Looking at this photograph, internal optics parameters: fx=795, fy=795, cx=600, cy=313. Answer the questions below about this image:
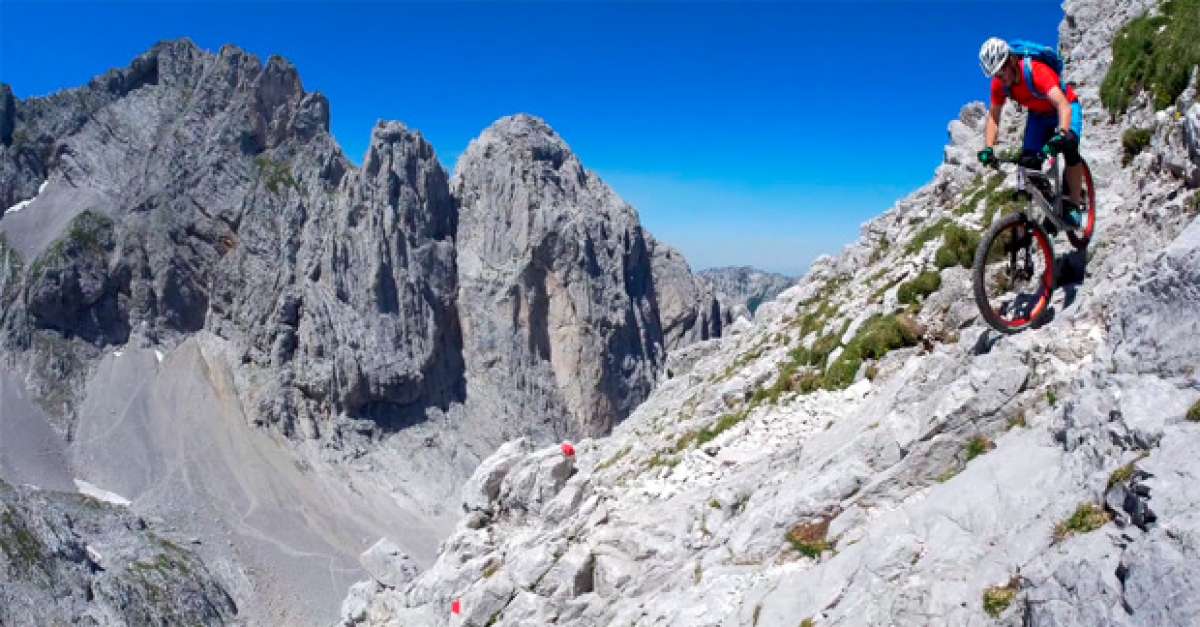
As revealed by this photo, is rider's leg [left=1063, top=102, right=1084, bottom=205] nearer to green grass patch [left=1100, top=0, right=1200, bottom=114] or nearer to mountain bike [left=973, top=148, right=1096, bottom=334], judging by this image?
mountain bike [left=973, top=148, right=1096, bottom=334]

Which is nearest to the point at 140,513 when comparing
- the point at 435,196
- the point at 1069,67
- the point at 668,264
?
Answer: the point at 435,196

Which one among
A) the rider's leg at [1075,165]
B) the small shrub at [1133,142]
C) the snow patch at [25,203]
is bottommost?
the rider's leg at [1075,165]

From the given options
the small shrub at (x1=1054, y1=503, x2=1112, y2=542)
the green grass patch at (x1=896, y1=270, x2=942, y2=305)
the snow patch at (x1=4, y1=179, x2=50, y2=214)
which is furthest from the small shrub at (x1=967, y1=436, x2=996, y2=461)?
the snow patch at (x1=4, y1=179, x2=50, y2=214)

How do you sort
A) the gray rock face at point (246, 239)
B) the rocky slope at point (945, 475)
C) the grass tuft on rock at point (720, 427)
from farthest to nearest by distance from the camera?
the gray rock face at point (246, 239) → the grass tuft on rock at point (720, 427) → the rocky slope at point (945, 475)

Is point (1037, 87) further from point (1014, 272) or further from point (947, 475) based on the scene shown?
point (947, 475)

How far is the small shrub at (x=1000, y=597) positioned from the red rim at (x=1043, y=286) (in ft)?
17.8

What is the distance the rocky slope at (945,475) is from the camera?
734 centimetres

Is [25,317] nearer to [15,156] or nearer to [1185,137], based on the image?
[15,156]

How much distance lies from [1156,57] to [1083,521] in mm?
15305

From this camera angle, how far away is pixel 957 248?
1867 cm

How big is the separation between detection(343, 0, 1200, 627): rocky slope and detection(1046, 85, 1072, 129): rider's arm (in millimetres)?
1652

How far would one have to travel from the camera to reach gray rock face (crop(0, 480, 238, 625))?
64.4 meters

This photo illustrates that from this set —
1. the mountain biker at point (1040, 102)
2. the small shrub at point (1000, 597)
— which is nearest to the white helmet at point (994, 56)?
the mountain biker at point (1040, 102)

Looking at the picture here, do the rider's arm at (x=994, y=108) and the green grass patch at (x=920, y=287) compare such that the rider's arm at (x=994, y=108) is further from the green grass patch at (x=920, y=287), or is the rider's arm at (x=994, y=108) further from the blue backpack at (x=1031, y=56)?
the green grass patch at (x=920, y=287)
